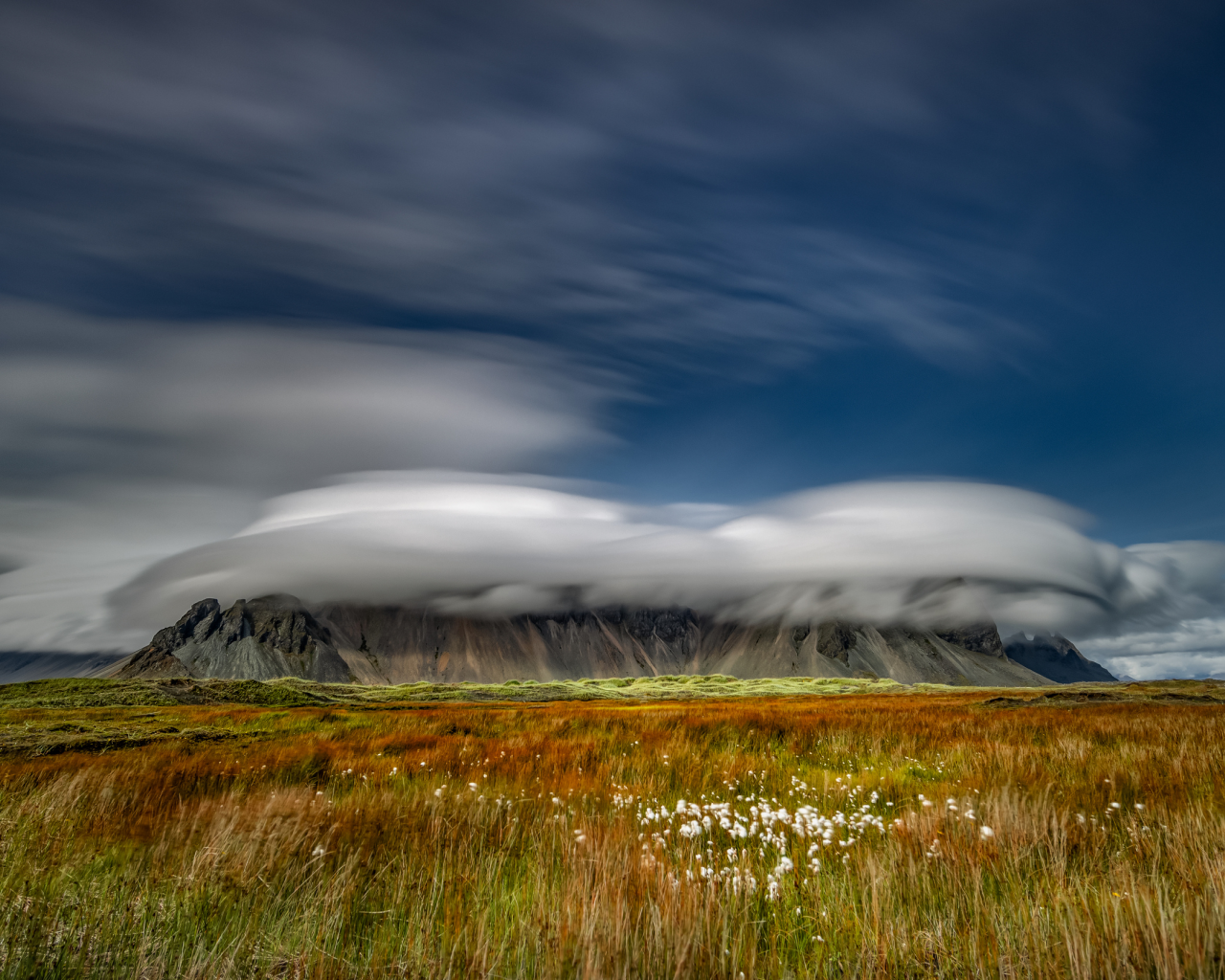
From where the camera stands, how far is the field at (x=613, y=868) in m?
2.82

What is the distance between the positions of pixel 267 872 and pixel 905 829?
499 centimetres

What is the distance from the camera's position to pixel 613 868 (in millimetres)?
3854

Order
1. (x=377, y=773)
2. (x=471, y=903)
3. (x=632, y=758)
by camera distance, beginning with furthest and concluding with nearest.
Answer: (x=632, y=758)
(x=377, y=773)
(x=471, y=903)

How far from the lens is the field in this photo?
282cm

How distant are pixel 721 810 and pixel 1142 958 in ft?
11.0

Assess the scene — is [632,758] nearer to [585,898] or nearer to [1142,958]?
[585,898]

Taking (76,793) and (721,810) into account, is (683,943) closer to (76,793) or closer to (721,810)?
(721,810)

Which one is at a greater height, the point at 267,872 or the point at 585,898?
the point at 585,898

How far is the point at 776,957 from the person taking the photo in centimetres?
298

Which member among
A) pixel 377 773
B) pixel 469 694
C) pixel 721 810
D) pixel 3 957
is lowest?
pixel 469 694

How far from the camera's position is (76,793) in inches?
270

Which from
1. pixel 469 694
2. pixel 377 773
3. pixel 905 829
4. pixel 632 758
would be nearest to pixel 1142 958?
pixel 905 829

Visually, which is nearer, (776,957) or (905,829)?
(776,957)

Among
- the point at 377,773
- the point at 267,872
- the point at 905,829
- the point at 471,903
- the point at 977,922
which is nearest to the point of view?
the point at 977,922
